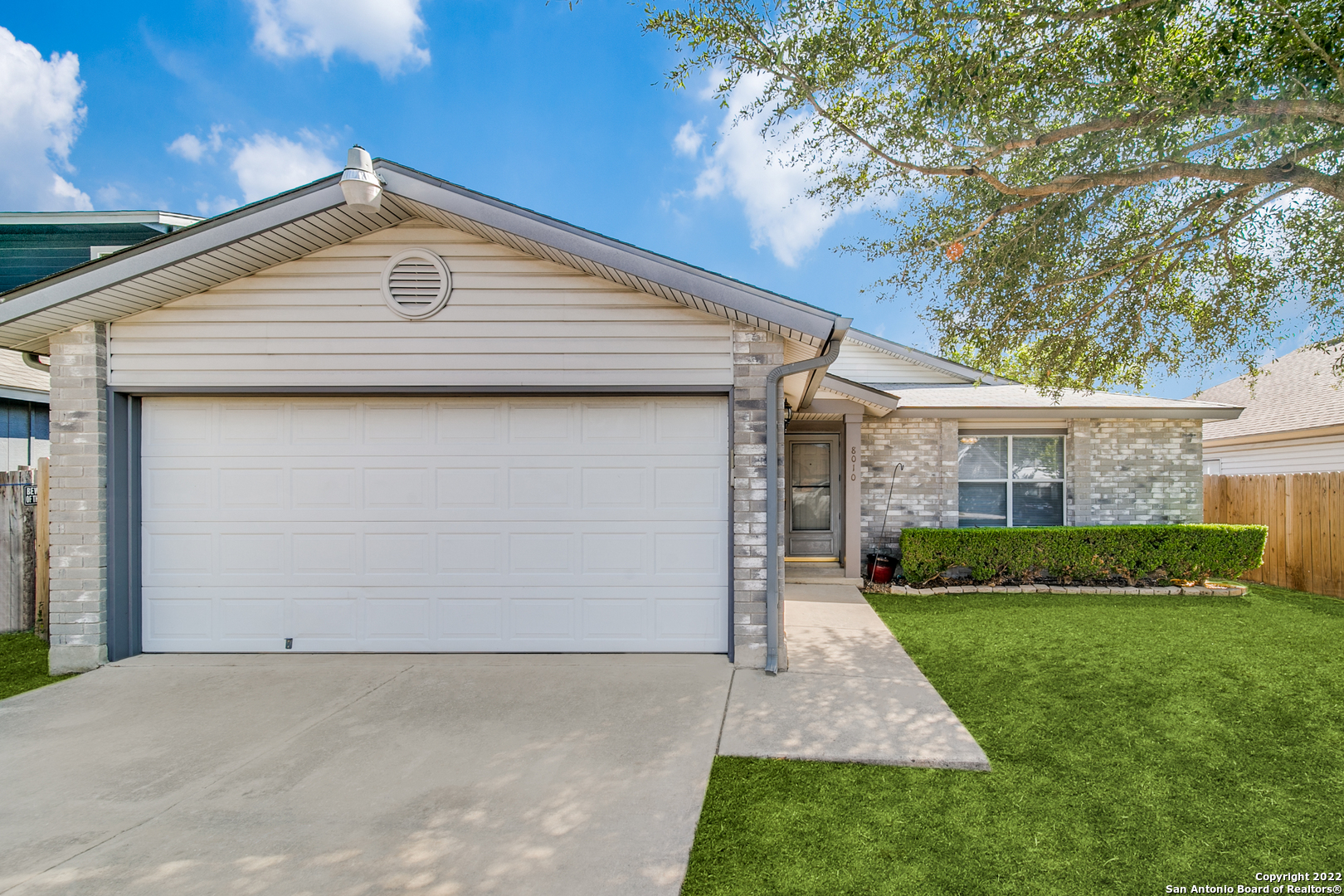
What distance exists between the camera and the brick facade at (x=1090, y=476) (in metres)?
9.80

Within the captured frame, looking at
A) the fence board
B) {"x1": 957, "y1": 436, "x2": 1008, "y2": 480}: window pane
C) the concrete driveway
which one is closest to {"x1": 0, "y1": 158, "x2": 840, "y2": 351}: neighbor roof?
the fence board

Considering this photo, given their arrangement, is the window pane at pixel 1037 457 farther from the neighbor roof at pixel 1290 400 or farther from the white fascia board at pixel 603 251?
the white fascia board at pixel 603 251

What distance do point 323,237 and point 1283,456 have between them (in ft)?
58.5

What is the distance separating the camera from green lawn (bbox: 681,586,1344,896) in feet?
8.75

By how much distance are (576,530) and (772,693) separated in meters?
2.16

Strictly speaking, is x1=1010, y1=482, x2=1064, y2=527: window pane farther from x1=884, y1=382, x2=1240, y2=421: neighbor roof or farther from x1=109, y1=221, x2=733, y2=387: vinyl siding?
x1=109, y1=221, x2=733, y2=387: vinyl siding

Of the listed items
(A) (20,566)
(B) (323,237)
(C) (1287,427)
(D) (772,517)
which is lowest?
(A) (20,566)

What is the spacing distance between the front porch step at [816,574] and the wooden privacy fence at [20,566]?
8755 mm

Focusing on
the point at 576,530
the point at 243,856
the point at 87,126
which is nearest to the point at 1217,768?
the point at 576,530

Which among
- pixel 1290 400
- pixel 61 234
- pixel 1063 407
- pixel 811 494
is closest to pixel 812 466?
pixel 811 494

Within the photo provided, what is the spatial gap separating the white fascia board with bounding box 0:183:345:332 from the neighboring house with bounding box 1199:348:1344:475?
13995 millimetres

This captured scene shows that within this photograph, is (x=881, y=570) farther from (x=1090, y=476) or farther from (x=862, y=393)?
(x=1090, y=476)

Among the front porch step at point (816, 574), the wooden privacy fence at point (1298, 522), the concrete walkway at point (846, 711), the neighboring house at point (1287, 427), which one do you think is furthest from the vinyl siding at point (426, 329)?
the neighboring house at point (1287, 427)

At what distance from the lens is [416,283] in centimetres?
532
